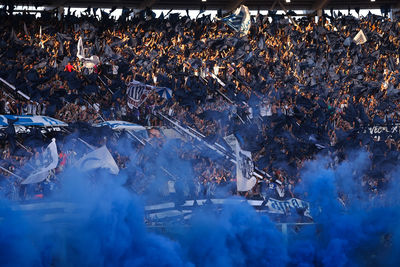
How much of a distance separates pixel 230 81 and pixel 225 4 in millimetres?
4504

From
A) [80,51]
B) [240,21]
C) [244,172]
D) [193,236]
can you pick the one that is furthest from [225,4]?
[193,236]

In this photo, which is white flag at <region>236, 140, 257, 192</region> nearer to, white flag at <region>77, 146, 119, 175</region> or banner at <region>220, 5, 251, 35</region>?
white flag at <region>77, 146, 119, 175</region>

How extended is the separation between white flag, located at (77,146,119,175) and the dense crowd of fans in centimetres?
58

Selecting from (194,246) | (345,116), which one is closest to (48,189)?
(194,246)

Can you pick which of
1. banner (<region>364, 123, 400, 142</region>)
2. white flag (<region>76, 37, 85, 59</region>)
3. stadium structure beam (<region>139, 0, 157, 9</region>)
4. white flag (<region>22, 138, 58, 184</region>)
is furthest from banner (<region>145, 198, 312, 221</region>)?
stadium structure beam (<region>139, 0, 157, 9</region>)

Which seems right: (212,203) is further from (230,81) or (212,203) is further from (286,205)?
(230,81)

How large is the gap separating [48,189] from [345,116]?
6274mm

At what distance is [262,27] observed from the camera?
16406 mm

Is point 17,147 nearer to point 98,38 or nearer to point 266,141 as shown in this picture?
point 266,141

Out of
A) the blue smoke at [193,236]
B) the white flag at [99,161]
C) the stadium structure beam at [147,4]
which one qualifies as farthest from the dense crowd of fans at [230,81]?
the blue smoke at [193,236]

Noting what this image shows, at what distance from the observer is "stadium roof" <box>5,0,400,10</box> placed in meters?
16.5

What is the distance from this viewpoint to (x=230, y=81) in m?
14.1

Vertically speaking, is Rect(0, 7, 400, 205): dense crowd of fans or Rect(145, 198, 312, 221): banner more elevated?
Rect(0, 7, 400, 205): dense crowd of fans

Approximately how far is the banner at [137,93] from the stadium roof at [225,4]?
183 inches
